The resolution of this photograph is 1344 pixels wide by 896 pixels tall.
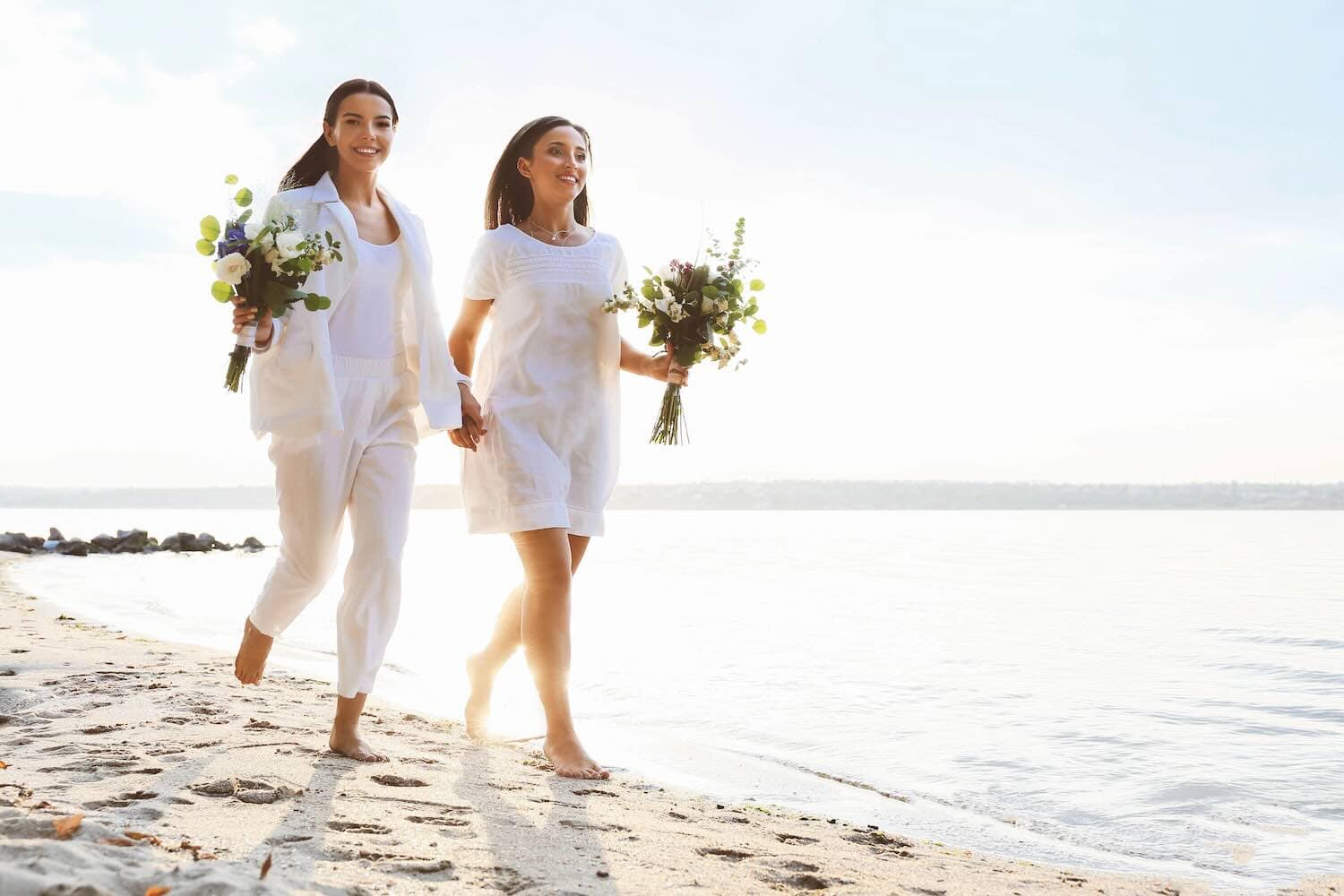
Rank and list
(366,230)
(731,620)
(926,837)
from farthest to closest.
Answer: (731,620), (366,230), (926,837)

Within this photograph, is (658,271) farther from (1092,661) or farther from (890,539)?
(890,539)

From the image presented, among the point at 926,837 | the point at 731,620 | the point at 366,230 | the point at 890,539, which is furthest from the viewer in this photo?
the point at 890,539

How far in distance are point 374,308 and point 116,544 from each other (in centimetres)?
2163

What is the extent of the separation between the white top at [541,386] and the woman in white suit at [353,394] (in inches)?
8.2

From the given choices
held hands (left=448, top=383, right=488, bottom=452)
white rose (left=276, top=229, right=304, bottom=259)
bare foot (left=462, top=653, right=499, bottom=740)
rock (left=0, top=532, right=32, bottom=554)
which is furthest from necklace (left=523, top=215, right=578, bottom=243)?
rock (left=0, top=532, right=32, bottom=554)

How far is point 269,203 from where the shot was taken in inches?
172

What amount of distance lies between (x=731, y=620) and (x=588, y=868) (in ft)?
29.2

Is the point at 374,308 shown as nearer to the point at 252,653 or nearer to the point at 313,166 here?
the point at 313,166

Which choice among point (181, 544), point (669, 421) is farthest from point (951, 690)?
point (181, 544)

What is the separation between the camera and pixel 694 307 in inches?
194

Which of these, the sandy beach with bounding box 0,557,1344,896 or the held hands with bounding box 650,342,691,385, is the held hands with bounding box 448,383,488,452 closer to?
the held hands with bounding box 650,342,691,385

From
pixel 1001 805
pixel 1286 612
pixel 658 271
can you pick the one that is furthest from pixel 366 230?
pixel 1286 612

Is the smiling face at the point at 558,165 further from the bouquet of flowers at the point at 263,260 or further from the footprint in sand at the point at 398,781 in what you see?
the footprint in sand at the point at 398,781

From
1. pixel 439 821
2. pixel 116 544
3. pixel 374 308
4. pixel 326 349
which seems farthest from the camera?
pixel 116 544
